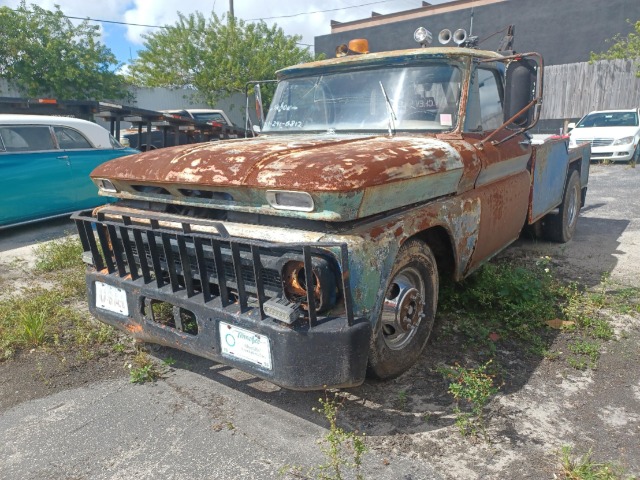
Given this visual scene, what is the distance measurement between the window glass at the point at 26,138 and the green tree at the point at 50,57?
44.3ft

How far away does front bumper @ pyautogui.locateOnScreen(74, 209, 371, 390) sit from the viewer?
2289mm

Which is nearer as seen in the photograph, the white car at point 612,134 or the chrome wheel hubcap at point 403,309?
the chrome wheel hubcap at point 403,309

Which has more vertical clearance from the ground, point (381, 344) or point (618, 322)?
point (381, 344)

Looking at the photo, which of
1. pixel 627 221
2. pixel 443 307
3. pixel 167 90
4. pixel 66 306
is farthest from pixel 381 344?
pixel 167 90

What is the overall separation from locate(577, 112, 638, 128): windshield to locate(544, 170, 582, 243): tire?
9.09m

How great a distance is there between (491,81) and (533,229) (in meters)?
2.48

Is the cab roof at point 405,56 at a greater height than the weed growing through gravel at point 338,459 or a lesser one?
greater

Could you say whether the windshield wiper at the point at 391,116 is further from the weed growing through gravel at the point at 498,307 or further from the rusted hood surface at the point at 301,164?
the weed growing through gravel at the point at 498,307

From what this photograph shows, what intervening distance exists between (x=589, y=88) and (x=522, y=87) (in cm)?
1754

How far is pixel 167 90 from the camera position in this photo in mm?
23141

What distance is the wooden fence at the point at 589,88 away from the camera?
57.3 ft

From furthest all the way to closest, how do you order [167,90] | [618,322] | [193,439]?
[167,90] < [618,322] < [193,439]

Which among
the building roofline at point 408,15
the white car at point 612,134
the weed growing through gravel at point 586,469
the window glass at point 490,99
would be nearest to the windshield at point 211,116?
the white car at point 612,134

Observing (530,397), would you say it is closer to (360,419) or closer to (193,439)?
(360,419)
